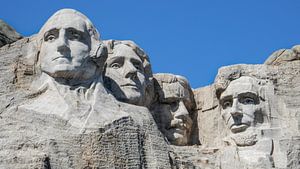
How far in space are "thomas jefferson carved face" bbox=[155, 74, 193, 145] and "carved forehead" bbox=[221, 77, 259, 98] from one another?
601 millimetres

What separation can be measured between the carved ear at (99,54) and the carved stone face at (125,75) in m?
0.53

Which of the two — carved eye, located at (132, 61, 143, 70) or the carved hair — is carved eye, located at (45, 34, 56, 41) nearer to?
carved eye, located at (132, 61, 143, 70)

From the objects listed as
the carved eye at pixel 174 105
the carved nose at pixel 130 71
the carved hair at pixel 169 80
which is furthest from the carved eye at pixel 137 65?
the carved eye at pixel 174 105

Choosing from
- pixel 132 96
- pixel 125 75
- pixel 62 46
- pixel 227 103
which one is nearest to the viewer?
pixel 62 46

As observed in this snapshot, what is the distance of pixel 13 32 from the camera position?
16.1 m

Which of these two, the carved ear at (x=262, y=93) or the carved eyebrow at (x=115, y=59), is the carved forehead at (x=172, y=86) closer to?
the carved eyebrow at (x=115, y=59)

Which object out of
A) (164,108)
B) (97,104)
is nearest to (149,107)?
(164,108)

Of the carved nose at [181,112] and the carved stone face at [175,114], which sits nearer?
the carved stone face at [175,114]

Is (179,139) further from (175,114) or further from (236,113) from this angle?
(236,113)

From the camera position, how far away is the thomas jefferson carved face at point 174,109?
1605 cm

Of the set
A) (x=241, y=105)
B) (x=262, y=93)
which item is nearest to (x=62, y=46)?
(x=241, y=105)

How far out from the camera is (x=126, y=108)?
14688 mm

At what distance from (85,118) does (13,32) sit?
257 cm

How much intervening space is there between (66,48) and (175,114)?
230 cm
